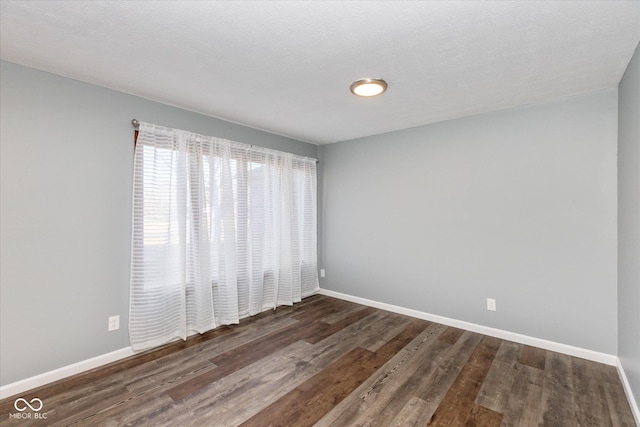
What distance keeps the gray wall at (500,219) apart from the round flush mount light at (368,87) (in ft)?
4.36

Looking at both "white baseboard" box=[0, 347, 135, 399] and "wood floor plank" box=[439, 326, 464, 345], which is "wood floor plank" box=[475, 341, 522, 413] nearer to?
"wood floor plank" box=[439, 326, 464, 345]

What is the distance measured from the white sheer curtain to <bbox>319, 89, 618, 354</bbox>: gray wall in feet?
3.32

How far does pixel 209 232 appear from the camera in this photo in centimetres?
311

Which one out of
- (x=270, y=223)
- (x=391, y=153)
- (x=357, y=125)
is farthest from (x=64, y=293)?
(x=391, y=153)

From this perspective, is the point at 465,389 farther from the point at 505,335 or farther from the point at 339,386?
the point at 505,335

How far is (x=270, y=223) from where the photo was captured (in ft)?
12.5

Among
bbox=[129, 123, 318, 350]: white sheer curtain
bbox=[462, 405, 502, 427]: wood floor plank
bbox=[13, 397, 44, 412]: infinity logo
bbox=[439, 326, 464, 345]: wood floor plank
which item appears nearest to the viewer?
bbox=[462, 405, 502, 427]: wood floor plank

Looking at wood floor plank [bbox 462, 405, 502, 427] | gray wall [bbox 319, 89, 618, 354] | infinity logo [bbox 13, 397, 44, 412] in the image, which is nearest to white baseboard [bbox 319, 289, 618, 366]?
gray wall [bbox 319, 89, 618, 354]

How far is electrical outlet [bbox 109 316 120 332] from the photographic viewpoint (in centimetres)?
249

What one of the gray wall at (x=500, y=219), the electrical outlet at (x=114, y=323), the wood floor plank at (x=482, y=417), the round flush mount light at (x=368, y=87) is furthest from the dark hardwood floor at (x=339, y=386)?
the round flush mount light at (x=368, y=87)

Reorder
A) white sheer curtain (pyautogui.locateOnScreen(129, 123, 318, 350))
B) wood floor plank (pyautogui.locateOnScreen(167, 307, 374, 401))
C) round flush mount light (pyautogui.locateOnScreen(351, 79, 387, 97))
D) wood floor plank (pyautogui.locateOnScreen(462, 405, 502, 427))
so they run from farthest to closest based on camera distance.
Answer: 1. white sheer curtain (pyautogui.locateOnScreen(129, 123, 318, 350))
2. round flush mount light (pyautogui.locateOnScreen(351, 79, 387, 97))
3. wood floor plank (pyautogui.locateOnScreen(167, 307, 374, 401))
4. wood floor plank (pyautogui.locateOnScreen(462, 405, 502, 427))

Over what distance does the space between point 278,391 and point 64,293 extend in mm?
1894

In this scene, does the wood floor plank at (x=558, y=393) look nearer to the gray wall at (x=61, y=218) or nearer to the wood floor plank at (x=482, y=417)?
the wood floor plank at (x=482, y=417)

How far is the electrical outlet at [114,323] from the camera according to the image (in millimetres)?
2494
